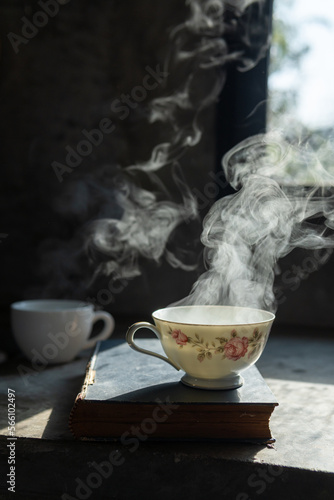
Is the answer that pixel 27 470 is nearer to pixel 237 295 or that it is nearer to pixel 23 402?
pixel 23 402

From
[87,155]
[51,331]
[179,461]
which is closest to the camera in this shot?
[179,461]

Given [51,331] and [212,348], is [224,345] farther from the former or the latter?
[51,331]

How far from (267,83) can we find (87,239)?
630mm

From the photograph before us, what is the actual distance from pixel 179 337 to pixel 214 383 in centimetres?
9

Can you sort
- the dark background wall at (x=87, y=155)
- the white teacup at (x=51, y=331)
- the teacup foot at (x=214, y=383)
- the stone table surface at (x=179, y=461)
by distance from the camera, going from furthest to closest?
the dark background wall at (x=87, y=155) < the white teacup at (x=51, y=331) < the teacup foot at (x=214, y=383) < the stone table surface at (x=179, y=461)

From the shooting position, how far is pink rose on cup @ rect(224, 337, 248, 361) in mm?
761

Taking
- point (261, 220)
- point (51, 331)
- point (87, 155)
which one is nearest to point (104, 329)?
point (51, 331)

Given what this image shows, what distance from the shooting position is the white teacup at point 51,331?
109 cm

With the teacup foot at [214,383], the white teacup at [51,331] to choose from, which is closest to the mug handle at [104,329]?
the white teacup at [51,331]

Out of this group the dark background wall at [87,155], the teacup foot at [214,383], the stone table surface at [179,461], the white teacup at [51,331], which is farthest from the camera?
the dark background wall at [87,155]

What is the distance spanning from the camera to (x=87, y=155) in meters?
1.52

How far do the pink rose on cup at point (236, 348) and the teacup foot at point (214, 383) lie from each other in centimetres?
5

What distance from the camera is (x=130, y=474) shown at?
715 mm

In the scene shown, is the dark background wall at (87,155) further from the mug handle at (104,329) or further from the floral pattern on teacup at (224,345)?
the floral pattern on teacup at (224,345)
